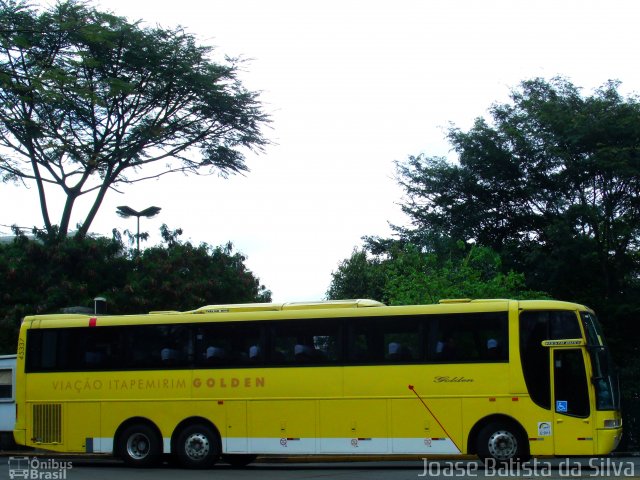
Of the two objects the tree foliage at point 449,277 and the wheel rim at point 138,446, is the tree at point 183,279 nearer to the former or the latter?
the tree foliage at point 449,277

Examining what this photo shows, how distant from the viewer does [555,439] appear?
1695 cm

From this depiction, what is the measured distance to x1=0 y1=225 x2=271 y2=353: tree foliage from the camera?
28844 millimetres

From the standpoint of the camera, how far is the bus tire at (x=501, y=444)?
678 inches

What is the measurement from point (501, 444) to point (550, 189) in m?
17.9

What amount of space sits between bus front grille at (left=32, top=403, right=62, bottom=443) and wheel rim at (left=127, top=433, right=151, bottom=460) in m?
1.67

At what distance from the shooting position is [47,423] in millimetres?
19734


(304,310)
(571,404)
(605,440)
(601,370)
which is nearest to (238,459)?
(304,310)

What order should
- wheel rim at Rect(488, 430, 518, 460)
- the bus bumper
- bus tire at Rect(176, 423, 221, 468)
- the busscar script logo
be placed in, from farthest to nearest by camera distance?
bus tire at Rect(176, 423, 221, 468) < the busscar script logo < wheel rim at Rect(488, 430, 518, 460) < the bus bumper

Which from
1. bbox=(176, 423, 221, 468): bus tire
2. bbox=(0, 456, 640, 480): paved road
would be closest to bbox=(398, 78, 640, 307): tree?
bbox=(0, 456, 640, 480): paved road

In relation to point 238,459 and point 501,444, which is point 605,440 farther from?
point 238,459

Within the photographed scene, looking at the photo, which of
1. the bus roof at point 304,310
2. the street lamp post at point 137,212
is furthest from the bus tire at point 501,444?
the street lamp post at point 137,212

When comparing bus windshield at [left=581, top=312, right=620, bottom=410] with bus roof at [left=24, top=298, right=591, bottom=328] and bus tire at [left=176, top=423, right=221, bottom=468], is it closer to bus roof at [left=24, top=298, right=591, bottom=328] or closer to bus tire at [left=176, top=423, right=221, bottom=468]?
bus roof at [left=24, top=298, right=591, bottom=328]

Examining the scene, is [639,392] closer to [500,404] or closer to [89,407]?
[500,404]

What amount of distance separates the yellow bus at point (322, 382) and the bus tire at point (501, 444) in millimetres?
23
